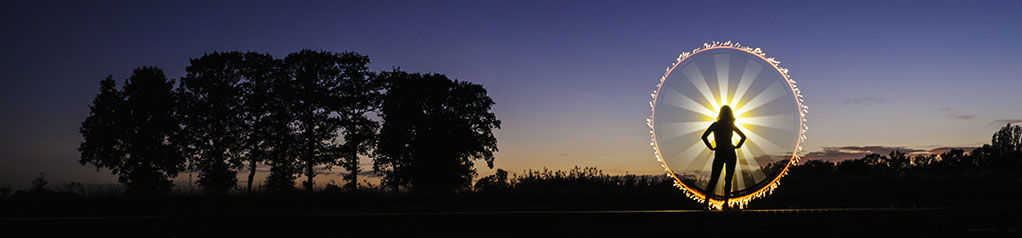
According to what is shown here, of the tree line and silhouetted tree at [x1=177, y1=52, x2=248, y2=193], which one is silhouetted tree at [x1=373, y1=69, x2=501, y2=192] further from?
silhouetted tree at [x1=177, y1=52, x2=248, y2=193]

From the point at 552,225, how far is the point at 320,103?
38.2 meters

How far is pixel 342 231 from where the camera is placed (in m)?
8.65

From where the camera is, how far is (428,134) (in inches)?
1890

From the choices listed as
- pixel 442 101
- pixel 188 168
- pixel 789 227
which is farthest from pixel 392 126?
pixel 789 227

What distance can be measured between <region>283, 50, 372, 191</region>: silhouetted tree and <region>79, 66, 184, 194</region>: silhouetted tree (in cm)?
825

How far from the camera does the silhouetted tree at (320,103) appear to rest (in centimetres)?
4375

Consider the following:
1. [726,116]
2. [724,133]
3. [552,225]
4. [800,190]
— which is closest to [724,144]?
[724,133]

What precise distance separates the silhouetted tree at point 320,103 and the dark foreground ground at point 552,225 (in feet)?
113

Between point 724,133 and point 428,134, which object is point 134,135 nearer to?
point 428,134

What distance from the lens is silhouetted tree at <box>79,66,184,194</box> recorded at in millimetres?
42531

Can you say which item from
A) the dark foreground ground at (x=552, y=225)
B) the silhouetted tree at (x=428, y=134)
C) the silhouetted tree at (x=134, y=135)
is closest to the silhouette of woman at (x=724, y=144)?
the dark foreground ground at (x=552, y=225)

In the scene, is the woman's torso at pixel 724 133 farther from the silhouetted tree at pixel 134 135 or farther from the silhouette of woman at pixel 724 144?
the silhouetted tree at pixel 134 135

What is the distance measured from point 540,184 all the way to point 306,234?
15.7 m

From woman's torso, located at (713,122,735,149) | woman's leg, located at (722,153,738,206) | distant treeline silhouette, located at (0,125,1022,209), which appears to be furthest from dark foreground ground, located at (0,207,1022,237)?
distant treeline silhouette, located at (0,125,1022,209)
